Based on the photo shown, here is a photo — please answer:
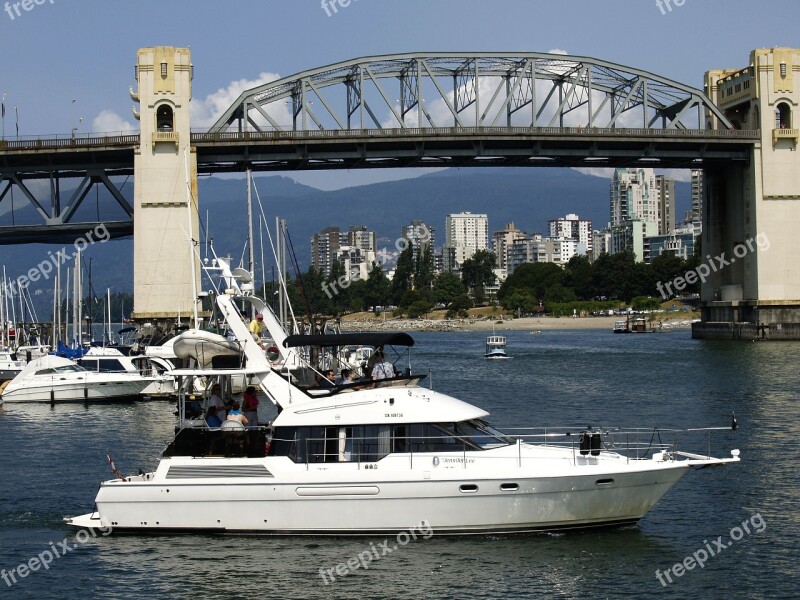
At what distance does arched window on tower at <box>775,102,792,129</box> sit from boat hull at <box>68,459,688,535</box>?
241 feet

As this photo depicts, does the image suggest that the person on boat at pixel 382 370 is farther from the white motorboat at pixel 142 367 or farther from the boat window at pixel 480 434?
the white motorboat at pixel 142 367

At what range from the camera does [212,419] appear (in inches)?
956

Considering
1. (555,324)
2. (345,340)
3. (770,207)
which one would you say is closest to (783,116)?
(770,207)

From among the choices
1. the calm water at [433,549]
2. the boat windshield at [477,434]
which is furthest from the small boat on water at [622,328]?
the boat windshield at [477,434]

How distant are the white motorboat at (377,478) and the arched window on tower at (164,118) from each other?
5820cm

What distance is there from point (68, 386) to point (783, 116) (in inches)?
2445

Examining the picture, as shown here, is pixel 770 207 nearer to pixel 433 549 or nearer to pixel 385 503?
pixel 433 549

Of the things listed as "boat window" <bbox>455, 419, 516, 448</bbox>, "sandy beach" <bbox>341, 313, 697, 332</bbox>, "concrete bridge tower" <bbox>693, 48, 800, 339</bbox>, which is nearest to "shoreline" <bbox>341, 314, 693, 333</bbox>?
"sandy beach" <bbox>341, 313, 697, 332</bbox>

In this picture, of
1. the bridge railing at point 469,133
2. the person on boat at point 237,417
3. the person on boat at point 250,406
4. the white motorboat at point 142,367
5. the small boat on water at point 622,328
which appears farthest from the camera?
the small boat on water at point 622,328

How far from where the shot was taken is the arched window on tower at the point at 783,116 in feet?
295

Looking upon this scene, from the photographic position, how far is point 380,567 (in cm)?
2156

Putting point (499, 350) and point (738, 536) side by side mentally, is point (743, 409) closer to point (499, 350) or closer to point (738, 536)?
point (738, 536)

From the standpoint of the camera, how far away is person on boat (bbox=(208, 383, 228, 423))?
24.5 m

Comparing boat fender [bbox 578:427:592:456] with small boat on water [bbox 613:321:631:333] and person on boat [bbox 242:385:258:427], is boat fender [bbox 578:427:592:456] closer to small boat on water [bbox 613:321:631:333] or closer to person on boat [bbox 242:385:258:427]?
person on boat [bbox 242:385:258:427]
